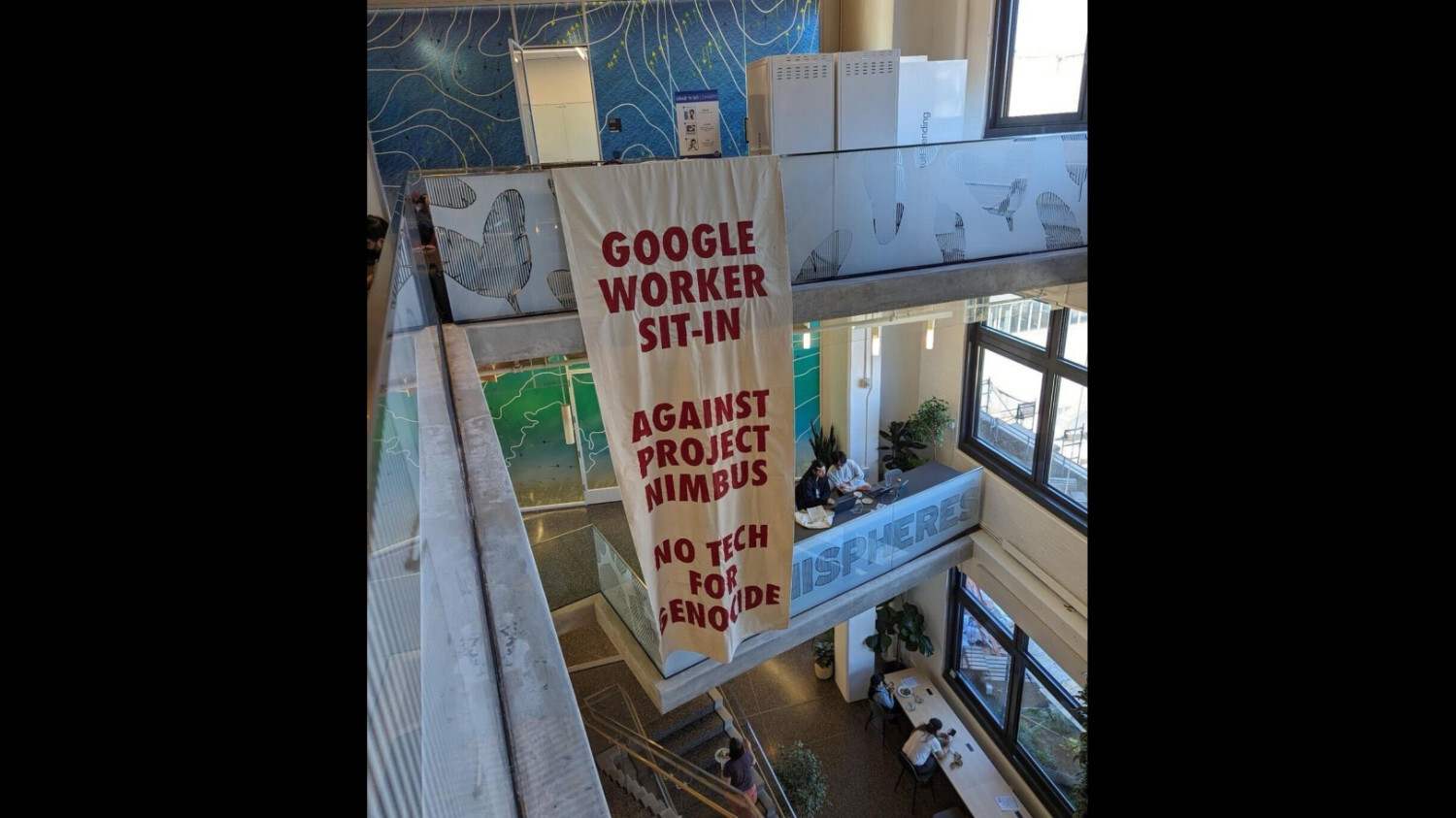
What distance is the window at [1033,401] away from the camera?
7672mm

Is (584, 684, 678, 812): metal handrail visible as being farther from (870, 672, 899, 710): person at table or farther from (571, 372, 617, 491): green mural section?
(870, 672, 899, 710): person at table

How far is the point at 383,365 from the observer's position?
111 cm

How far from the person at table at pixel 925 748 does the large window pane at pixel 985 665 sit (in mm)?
813

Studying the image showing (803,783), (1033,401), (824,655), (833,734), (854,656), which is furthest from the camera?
(824,655)

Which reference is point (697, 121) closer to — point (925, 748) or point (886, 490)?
point (886, 490)

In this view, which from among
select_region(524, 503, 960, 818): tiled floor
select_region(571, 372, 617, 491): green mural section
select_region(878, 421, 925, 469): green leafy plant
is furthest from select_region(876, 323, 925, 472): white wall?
select_region(571, 372, 617, 491): green mural section

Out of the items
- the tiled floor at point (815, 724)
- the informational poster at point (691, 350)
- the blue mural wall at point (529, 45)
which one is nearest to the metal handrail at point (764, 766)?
the tiled floor at point (815, 724)

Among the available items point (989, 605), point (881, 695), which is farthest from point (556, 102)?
point (881, 695)

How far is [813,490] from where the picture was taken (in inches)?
334

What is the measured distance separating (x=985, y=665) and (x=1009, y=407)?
11.7ft
